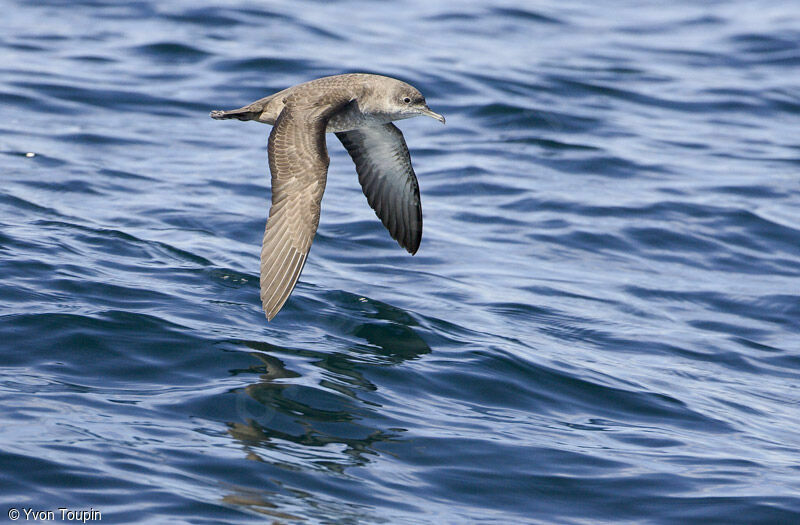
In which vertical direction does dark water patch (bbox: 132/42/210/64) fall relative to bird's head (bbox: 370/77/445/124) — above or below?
below

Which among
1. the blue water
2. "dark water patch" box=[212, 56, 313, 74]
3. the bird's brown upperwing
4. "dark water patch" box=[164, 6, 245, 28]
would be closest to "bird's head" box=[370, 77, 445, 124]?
the bird's brown upperwing

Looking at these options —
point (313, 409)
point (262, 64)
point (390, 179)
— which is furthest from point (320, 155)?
point (262, 64)

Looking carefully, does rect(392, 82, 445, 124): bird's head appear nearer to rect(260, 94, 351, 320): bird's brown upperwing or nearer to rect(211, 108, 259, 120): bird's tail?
rect(260, 94, 351, 320): bird's brown upperwing

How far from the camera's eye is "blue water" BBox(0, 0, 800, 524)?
5070 mm

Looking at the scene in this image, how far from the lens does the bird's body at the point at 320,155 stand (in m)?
6.23

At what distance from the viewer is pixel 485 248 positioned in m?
9.08

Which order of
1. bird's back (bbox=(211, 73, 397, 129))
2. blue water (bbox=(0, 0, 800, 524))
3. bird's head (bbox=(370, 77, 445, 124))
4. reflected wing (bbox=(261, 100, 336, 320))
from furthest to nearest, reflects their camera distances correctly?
bird's head (bbox=(370, 77, 445, 124))
bird's back (bbox=(211, 73, 397, 129))
reflected wing (bbox=(261, 100, 336, 320))
blue water (bbox=(0, 0, 800, 524))

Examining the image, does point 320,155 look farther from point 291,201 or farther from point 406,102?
point 406,102

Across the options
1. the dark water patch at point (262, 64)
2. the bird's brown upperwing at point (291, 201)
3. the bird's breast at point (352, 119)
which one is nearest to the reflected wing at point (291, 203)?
the bird's brown upperwing at point (291, 201)

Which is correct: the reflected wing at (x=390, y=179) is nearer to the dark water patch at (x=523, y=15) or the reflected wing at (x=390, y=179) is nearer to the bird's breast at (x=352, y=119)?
the bird's breast at (x=352, y=119)

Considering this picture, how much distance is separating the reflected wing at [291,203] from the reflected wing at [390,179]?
1.19 m

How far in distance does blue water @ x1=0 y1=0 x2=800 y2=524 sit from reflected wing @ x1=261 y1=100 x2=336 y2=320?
1.57 ft

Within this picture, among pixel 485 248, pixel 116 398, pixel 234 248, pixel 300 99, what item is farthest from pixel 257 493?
pixel 485 248

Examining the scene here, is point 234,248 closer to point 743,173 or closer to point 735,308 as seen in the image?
point 735,308
